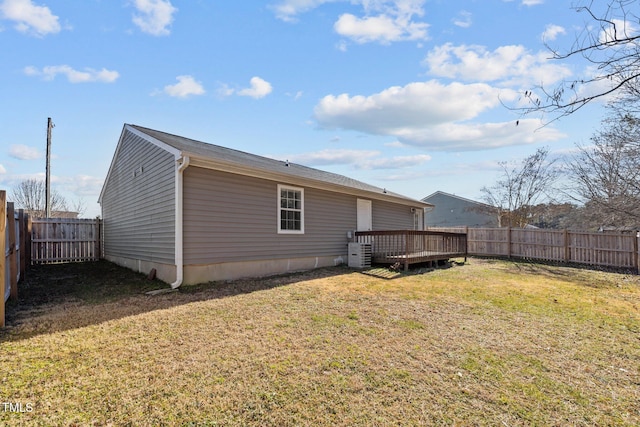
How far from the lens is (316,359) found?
338cm

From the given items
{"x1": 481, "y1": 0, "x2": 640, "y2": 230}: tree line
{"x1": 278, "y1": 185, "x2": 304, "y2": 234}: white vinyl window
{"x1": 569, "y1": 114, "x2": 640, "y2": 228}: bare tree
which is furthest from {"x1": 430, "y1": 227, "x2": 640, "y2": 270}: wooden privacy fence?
{"x1": 278, "y1": 185, "x2": 304, "y2": 234}: white vinyl window

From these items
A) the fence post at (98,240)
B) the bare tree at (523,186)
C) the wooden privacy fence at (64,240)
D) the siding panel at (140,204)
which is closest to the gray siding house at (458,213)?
the bare tree at (523,186)

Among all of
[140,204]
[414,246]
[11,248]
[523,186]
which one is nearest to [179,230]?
[11,248]

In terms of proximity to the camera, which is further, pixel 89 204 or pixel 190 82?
pixel 89 204

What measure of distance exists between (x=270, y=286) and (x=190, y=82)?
6.73 meters

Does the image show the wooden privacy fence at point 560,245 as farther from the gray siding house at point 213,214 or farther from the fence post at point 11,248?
the fence post at point 11,248

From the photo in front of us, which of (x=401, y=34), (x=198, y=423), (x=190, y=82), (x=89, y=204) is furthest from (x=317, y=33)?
(x=89, y=204)

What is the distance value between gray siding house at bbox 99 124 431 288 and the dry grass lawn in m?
1.19

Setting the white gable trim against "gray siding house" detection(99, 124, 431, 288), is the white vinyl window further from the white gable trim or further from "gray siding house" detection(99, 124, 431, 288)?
the white gable trim

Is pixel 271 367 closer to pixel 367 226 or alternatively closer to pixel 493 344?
pixel 493 344

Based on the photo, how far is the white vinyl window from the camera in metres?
8.95

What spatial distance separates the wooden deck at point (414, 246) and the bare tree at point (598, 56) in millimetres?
6963

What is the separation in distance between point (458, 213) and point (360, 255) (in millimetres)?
20280

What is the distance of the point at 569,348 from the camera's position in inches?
157
